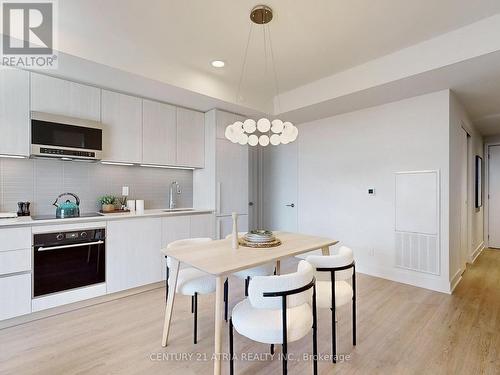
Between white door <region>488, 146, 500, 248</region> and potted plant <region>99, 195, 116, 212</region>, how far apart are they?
23.0ft

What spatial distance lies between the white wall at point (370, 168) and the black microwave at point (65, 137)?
3147mm

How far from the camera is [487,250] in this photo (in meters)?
5.14

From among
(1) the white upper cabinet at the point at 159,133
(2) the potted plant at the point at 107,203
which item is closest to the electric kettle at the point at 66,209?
(2) the potted plant at the point at 107,203

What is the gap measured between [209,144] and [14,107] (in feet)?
7.08

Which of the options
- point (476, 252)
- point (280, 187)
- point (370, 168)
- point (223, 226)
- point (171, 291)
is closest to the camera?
point (171, 291)

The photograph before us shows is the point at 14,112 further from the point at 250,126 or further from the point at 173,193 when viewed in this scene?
the point at 250,126

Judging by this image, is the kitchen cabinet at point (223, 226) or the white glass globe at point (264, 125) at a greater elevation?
the white glass globe at point (264, 125)

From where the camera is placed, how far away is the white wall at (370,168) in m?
3.14

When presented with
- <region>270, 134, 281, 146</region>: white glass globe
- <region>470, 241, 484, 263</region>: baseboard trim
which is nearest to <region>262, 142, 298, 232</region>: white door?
<region>270, 134, 281, 146</region>: white glass globe

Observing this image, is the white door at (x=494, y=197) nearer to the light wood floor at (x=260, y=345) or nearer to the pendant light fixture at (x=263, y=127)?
the light wood floor at (x=260, y=345)

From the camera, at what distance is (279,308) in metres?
1.42

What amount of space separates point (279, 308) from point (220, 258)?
1.73ft

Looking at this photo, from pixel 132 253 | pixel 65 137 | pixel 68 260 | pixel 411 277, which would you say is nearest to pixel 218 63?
pixel 65 137

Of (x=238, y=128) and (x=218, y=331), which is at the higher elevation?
(x=238, y=128)
